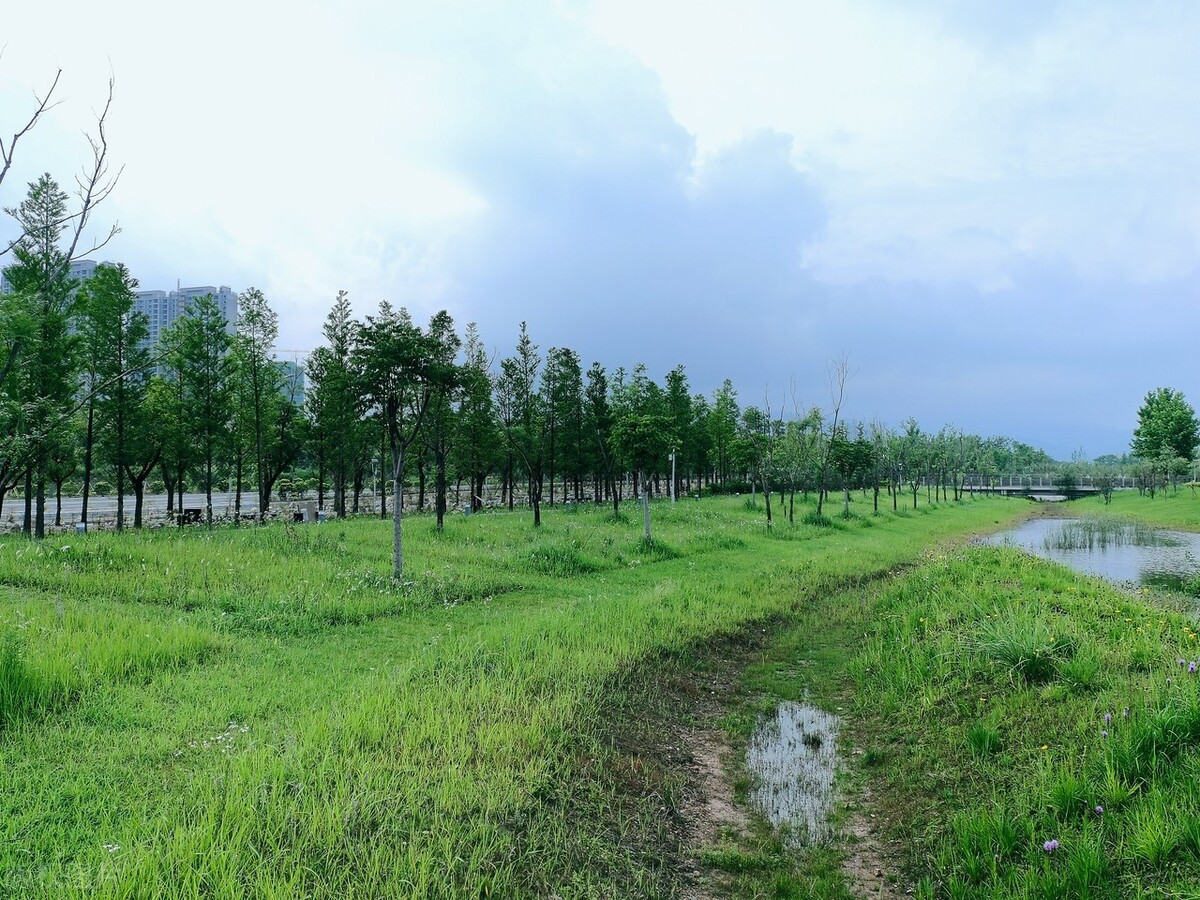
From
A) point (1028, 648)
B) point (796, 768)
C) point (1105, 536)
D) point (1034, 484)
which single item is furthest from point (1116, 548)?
point (1034, 484)

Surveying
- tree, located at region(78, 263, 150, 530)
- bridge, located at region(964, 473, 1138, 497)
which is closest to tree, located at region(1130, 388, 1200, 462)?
bridge, located at region(964, 473, 1138, 497)

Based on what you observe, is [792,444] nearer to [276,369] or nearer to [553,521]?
[553,521]

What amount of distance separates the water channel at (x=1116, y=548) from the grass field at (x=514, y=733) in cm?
1131

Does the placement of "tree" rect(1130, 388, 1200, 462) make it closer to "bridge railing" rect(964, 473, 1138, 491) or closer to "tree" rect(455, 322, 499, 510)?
"bridge railing" rect(964, 473, 1138, 491)

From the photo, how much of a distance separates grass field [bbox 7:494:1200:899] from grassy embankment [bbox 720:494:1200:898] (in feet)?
0.09

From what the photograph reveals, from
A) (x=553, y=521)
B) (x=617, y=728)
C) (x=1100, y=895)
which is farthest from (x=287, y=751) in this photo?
(x=553, y=521)

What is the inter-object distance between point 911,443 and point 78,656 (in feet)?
196

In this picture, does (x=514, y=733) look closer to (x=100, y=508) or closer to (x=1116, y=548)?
(x=1116, y=548)

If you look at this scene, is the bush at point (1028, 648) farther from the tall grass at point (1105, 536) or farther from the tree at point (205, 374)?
the tree at point (205, 374)

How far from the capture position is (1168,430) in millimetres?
61562

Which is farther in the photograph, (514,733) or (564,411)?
(564,411)

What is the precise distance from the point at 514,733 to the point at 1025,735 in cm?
460

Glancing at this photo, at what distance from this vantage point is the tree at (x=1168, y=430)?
6044 cm

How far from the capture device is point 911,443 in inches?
2218
